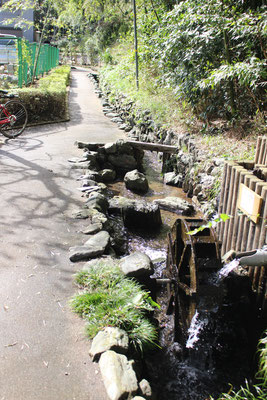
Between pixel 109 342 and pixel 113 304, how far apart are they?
53cm

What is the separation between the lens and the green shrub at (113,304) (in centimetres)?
340

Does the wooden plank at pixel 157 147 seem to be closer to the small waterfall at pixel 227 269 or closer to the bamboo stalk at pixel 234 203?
the bamboo stalk at pixel 234 203

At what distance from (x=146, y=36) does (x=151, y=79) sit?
5.79ft

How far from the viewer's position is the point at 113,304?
3605 millimetres

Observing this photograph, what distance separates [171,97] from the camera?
1202 cm

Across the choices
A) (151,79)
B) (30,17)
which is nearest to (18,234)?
(151,79)

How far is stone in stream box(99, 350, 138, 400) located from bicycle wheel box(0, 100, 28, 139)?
8.29m

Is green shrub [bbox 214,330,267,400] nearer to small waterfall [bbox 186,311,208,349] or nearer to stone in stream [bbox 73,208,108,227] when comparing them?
small waterfall [bbox 186,311,208,349]

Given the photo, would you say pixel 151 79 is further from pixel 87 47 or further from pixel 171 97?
pixel 87 47

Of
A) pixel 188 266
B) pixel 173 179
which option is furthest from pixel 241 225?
pixel 173 179

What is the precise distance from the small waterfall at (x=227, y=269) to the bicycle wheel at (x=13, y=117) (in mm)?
7510

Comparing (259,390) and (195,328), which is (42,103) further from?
(259,390)

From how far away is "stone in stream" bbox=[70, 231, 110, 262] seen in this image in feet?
15.0

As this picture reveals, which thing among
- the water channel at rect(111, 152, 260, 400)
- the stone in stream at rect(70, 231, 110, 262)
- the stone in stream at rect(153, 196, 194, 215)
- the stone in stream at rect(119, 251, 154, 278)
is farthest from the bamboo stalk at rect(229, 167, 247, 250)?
the stone in stream at rect(153, 196, 194, 215)
